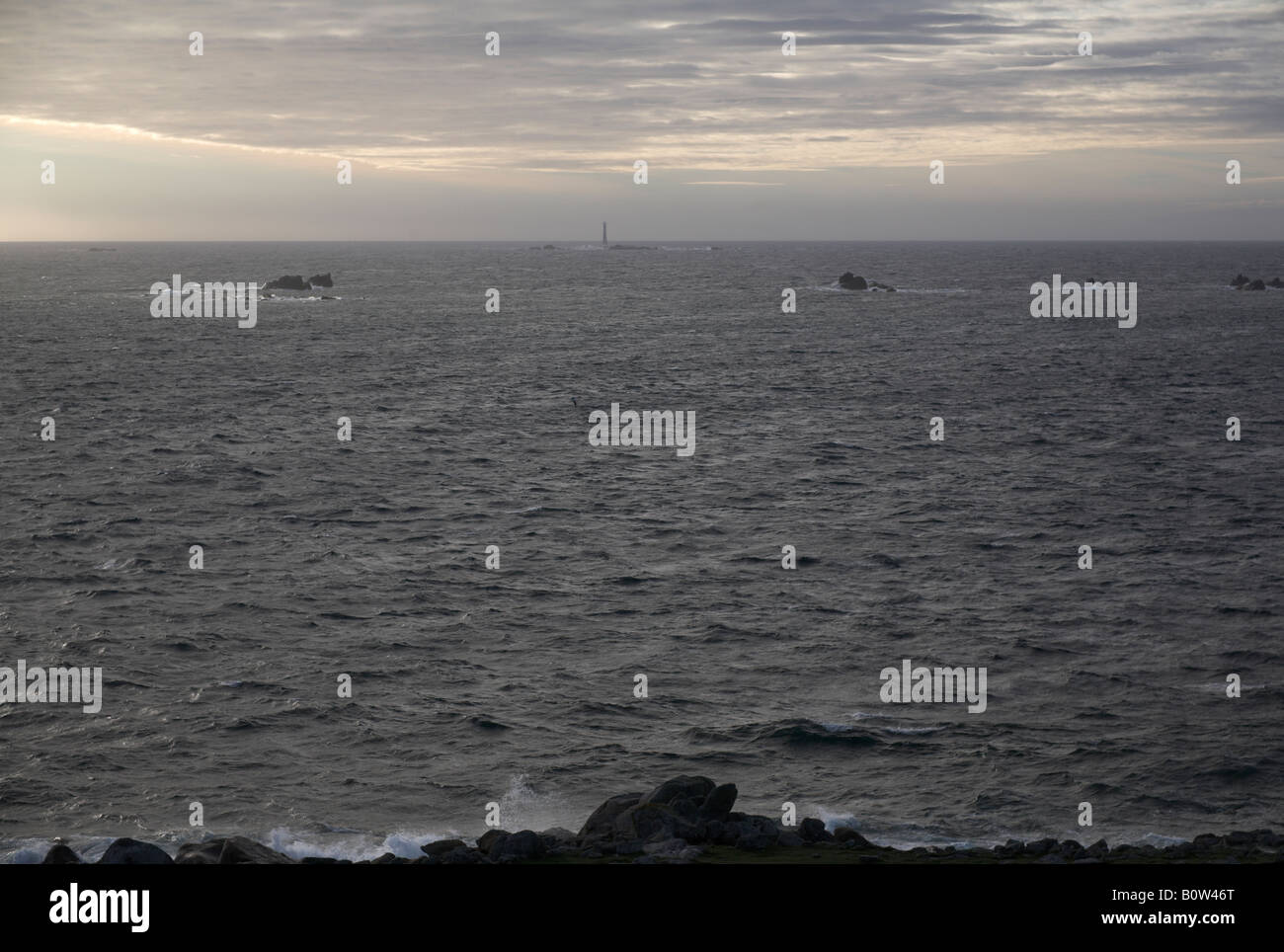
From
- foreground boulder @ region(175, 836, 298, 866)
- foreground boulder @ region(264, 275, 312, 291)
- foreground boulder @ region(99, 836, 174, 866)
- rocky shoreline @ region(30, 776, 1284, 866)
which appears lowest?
rocky shoreline @ region(30, 776, 1284, 866)

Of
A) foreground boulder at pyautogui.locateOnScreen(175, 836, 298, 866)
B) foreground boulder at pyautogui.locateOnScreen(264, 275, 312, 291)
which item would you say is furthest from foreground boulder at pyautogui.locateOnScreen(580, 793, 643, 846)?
foreground boulder at pyautogui.locateOnScreen(264, 275, 312, 291)

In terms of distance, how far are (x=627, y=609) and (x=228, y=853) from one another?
20.9 metres

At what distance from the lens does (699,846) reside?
22781mm

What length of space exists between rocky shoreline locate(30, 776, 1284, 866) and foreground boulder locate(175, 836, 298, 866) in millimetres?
21

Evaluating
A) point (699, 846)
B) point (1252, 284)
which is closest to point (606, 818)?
point (699, 846)

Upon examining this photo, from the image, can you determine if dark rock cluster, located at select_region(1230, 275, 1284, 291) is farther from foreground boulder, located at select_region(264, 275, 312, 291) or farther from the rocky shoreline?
the rocky shoreline

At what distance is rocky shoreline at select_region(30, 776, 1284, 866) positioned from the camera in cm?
2211

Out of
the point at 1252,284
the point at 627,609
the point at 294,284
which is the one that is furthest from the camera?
the point at 294,284

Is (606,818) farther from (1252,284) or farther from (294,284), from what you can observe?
(1252,284)

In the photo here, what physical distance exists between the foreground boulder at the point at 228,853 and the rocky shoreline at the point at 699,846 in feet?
0.07

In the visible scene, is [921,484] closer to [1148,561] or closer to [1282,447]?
[1148,561]

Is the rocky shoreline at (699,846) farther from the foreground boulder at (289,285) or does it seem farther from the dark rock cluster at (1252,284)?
the dark rock cluster at (1252,284)

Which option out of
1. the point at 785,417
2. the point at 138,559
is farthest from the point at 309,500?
the point at 785,417

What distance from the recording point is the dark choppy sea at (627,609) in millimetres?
28281
